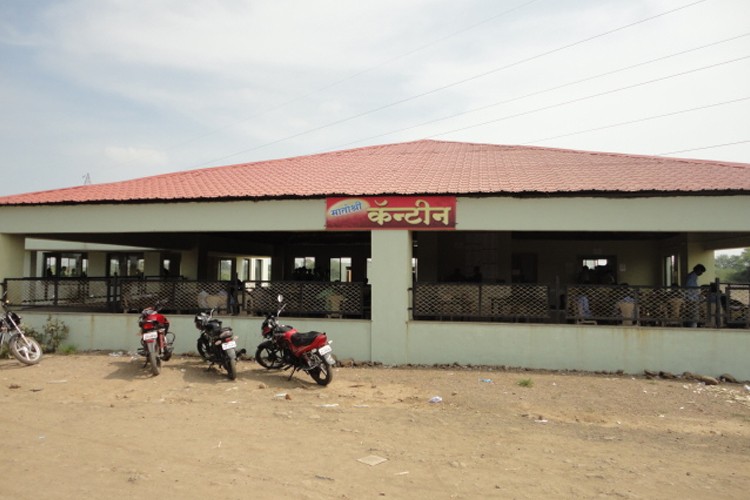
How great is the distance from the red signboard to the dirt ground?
2540 millimetres

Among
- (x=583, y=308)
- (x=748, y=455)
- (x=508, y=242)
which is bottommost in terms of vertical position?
(x=748, y=455)

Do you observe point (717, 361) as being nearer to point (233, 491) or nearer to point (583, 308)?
point (583, 308)

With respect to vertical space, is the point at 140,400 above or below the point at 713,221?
below

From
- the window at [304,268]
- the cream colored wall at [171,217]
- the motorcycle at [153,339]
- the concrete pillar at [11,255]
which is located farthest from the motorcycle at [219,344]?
the window at [304,268]

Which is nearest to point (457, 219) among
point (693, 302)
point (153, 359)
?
point (693, 302)

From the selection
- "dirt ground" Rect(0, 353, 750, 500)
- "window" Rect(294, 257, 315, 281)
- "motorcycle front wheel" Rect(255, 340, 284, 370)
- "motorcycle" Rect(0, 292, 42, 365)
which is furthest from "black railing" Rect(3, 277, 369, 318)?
"window" Rect(294, 257, 315, 281)

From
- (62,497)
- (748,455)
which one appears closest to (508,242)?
(748,455)

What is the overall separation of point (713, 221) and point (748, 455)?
4.98 metres

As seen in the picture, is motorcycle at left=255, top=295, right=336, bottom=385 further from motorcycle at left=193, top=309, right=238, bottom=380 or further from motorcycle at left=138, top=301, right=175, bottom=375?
motorcycle at left=138, top=301, right=175, bottom=375

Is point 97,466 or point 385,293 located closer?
point 97,466

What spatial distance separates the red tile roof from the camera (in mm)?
9656

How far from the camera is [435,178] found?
36.8 feet

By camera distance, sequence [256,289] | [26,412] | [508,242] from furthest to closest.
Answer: [508,242] → [256,289] → [26,412]

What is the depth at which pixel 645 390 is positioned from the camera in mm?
8023
